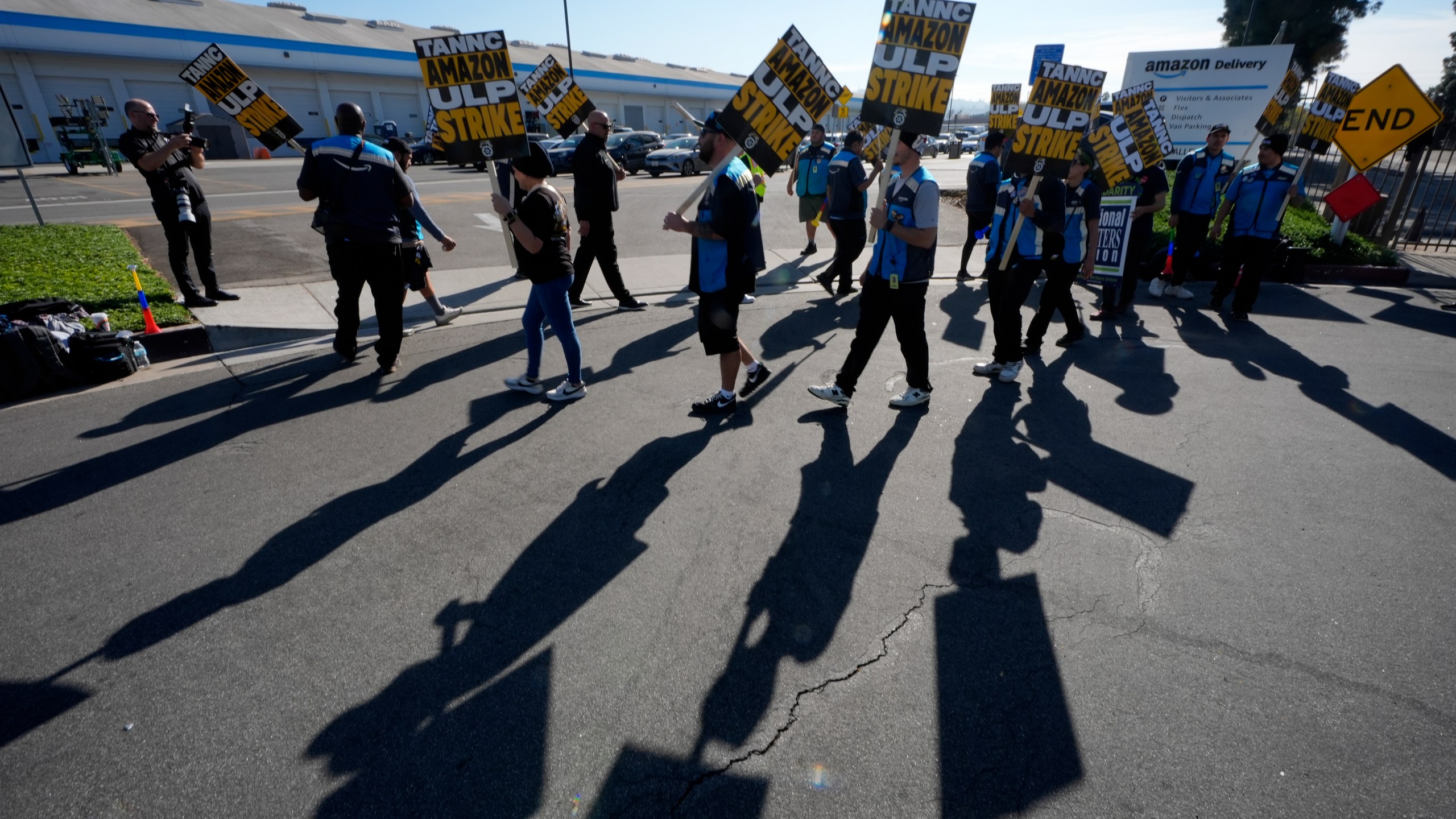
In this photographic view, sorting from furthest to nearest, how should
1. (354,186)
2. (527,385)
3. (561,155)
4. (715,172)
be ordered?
(561,155) → (527,385) → (354,186) → (715,172)

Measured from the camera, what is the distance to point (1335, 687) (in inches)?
105

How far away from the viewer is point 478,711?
98.8 inches

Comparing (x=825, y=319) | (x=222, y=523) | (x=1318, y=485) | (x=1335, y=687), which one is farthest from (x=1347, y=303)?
(x=222, y=523)

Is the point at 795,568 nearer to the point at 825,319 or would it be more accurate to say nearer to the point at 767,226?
the point at 825,319

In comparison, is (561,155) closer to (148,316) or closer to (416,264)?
(416,264)

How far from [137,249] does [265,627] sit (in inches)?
401

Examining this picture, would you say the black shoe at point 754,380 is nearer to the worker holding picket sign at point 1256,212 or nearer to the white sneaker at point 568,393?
the white sneaker at point 568,393

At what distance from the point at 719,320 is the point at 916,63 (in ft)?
7.56

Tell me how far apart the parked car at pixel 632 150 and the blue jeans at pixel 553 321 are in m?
22.8

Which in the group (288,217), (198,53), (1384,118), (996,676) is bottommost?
(996,676)

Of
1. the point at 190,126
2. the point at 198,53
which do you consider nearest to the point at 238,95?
the point at 190,126

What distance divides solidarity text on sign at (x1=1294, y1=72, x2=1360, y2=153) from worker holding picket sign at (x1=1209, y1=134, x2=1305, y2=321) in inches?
108

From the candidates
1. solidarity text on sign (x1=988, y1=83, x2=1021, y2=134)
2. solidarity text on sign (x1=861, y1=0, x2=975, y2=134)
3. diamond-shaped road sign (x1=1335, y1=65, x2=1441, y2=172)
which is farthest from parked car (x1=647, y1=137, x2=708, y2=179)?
solidarity text on sign (x1=861, y1=0, x2=975, y2=134)

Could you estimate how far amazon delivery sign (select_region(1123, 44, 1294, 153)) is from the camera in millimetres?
15016
